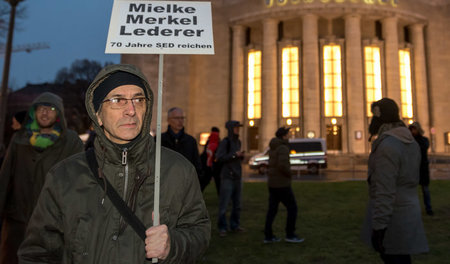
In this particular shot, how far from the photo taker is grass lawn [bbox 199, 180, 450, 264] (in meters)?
5.54

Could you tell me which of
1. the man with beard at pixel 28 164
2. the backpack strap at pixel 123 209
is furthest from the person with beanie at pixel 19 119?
the backpack strap at pixel 123 209

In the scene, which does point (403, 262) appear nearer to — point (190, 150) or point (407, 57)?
point (190, 150)

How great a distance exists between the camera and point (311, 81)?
Result: 34250 mm

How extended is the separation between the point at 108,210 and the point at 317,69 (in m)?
34.9

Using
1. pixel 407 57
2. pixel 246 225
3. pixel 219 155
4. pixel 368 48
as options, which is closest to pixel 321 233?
pixel 246 225

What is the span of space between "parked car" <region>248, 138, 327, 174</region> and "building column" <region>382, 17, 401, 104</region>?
16.6 m

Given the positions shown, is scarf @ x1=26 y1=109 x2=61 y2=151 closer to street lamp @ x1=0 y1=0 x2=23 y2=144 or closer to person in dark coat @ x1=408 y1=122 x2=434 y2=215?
person in dark coat @ x1=408 y1=122 x2=434 y2=215

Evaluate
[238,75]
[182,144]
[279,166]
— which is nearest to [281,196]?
[279,166]

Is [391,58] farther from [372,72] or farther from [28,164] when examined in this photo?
[28,164]

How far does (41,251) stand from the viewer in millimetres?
1696

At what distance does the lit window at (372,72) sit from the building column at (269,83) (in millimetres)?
9314

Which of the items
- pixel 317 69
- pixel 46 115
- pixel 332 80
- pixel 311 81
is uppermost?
pixel 317 69

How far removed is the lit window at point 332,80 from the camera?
35.0 metres

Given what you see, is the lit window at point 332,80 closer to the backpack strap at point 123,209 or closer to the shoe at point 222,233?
the shoe at point 222,233
